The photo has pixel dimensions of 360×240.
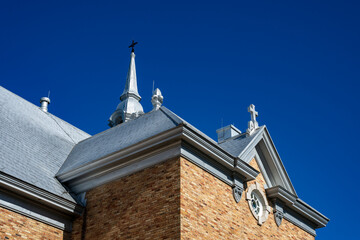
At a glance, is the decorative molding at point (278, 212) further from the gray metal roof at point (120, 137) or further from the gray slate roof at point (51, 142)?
the gray metal roof at point (120, 137)

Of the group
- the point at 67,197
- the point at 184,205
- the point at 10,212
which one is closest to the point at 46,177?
the point at 67,197

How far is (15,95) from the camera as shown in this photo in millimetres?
21000

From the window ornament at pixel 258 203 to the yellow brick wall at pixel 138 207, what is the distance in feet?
11.5

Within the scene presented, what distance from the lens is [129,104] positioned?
95.1 ft

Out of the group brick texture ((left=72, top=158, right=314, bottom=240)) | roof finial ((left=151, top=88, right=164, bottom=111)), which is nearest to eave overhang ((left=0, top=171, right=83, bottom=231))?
brick texture ((left=72, top=158, right=314, bottom=240))

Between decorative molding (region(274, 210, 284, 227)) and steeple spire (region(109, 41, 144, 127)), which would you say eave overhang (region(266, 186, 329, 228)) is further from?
steeple spire (region(109, 41, 144, 127))

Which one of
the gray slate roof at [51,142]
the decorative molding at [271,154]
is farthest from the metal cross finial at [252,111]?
the gray slate roof at [51,142]

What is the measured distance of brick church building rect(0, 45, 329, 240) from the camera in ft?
46.7

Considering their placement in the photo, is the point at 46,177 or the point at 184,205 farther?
the point at 46,177

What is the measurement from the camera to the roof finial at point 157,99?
64.7 ft

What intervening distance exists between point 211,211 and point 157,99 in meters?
6.42

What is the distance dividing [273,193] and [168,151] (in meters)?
4.83

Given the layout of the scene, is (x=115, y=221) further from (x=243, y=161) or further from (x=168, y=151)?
(x=243, y=161)

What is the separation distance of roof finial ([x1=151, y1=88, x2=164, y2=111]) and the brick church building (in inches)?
59.5
